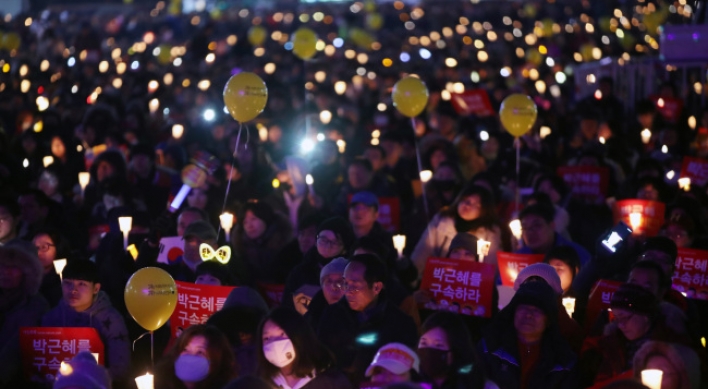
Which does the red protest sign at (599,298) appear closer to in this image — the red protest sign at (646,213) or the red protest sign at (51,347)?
the red protest sign at (646,213)

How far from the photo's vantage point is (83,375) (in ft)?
15.8

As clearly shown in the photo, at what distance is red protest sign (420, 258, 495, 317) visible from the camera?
675cm

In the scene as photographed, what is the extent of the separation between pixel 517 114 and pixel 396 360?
238 inches

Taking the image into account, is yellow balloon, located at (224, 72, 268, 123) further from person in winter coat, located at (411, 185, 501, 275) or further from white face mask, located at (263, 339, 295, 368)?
white face mask, located at (263, 339, 295, 368)

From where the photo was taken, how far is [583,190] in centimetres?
960

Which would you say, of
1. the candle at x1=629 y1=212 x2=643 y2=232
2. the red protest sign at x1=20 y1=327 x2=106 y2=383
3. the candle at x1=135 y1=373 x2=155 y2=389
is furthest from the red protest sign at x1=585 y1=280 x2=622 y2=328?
the red protest sign at x1=20 y1=327 x2=106 y2=383

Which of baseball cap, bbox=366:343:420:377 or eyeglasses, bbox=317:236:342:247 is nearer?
baseball cap, bbox=366:343:420:377

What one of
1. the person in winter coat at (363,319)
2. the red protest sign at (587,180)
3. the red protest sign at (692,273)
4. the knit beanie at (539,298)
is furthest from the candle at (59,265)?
the red protest sign at (587,180)

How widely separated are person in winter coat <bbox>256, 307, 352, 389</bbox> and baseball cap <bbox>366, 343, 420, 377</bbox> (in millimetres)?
402

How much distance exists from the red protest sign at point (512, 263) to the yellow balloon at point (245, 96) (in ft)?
8.51

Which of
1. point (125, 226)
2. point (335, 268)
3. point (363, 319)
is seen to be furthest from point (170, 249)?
point (363, 319)

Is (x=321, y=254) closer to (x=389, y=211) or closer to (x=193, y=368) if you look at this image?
(x=193, y=368)

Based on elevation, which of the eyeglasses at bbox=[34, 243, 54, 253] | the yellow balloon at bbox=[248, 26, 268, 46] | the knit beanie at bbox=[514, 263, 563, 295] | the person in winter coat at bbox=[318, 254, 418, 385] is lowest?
the person in winter coat at bbox=[318, 254, 418, 385]

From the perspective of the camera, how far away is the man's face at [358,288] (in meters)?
5.82
